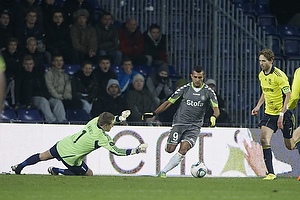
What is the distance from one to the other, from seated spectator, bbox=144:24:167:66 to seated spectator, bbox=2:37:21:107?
3454 millimetres

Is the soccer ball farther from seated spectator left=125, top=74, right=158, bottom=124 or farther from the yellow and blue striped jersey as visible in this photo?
seated spectator left=125, top=74, right=158, bottom=124

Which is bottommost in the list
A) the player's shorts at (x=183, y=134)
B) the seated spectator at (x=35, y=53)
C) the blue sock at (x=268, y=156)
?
the blue sock at (x=268, y=156)

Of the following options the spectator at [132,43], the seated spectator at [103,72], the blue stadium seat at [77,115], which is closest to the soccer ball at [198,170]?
the blue stadium seat at [77,115]

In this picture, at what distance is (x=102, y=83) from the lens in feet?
48.4

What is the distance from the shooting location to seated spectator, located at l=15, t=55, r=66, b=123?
13.7 meters

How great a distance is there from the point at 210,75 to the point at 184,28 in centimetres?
135

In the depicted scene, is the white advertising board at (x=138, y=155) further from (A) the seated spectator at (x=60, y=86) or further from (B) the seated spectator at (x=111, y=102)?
(A) the seated spectator at (x=60, y=86)

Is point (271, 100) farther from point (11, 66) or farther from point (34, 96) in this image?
point (11, 66)

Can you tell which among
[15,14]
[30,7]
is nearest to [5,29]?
[15,14]

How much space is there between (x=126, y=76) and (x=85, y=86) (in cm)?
104

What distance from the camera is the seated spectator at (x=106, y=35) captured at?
15945mm

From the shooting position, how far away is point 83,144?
36.8 ft

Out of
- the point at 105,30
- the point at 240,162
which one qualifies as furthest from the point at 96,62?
the point at 240,162

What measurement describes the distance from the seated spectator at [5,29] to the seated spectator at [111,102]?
2.55 metres
